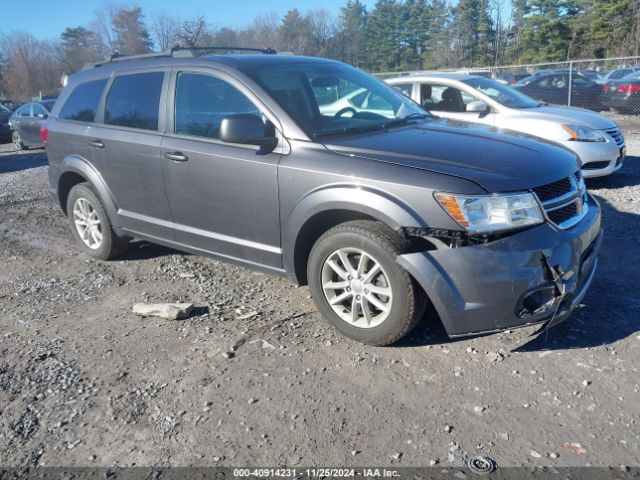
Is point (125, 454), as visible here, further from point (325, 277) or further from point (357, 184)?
point (357, 184)

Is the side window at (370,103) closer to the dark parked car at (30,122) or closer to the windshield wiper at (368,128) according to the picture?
the windshield wiper at (368,128)

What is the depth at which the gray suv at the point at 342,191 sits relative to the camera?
3.12 metres

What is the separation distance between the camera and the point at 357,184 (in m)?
3.39

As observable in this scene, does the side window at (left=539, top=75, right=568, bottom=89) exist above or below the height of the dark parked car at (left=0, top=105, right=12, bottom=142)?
above

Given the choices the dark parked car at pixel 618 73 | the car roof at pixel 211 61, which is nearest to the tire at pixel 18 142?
the car roof at pixel 211 61

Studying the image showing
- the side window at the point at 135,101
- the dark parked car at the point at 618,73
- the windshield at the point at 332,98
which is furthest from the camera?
the dark parked car at the point at 618,73

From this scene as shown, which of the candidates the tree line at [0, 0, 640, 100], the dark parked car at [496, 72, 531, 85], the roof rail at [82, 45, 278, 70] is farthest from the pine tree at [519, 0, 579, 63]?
the roof rail at [82, 45, 278, 70]

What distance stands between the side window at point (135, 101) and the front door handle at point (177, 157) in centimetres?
36

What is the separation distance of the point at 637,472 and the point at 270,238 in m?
2.50

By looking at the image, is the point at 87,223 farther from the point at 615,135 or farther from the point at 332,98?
the point at 615,135

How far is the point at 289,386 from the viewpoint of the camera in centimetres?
325

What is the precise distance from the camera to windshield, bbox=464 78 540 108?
850 cm

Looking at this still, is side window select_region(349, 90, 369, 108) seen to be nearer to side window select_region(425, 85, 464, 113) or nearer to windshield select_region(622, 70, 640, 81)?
side window select_region(425, 85, 464, 113)

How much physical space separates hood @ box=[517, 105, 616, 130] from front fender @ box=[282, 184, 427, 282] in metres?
5.60
